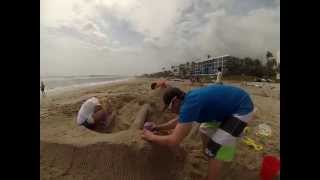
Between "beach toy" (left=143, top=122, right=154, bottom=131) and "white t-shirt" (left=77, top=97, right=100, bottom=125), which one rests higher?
"white t-shirt" (left=77, top=97, right=100, bottom=125)

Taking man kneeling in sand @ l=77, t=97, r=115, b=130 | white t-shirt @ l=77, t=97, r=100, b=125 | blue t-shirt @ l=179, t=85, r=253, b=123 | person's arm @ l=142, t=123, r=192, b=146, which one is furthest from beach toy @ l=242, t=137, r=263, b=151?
white t-shirt @ l=77, t=97, r=100, b=125

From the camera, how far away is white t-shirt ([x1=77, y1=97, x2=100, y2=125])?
292 centimetres

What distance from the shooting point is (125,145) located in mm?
2824

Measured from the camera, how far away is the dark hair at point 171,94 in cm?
289

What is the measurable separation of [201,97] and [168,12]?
580 mm

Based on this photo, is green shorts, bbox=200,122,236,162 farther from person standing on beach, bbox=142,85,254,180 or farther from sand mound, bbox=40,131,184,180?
sand mound, bbox=40,131,184,180

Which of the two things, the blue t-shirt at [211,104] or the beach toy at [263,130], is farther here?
the beach toy at [263,130]

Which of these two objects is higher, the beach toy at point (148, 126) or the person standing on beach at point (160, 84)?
the person standing on beach at point (160, 84)

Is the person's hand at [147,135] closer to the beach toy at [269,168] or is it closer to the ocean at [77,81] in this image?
the ocean at [77,81]

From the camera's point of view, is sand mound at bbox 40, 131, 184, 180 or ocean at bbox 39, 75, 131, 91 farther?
ocean at bbox 39, 75, 131, 91

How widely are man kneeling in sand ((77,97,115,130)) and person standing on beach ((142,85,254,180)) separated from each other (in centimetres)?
26

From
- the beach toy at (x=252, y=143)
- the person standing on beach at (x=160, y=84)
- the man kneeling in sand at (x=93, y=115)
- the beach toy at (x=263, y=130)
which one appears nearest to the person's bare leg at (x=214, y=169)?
the beach toy at (x=252, y=143)

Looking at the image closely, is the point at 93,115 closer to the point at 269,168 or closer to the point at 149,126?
the point at 149,126
